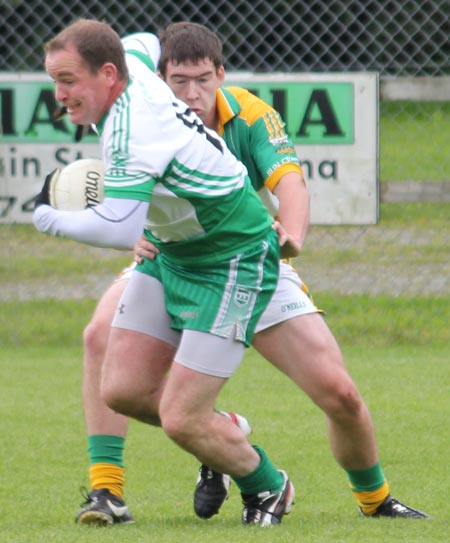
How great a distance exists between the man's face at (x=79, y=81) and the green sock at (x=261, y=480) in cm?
139

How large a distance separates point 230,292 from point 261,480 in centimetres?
71

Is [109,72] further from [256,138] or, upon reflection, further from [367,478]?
[367,478]

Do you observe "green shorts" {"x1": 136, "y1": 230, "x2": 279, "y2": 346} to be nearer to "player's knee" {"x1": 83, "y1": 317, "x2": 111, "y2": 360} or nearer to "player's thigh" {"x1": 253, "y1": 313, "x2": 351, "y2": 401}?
"player's thigh" {"x1": 253, "y1": 313, "x2": 351, "y2": 401}

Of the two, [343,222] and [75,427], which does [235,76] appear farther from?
[75,427]

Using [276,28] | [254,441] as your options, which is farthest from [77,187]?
[276,28]

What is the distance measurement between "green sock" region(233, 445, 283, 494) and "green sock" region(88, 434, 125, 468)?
0.49 meters

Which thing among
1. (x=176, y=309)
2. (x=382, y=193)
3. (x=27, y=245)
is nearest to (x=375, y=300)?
(x=382, y=193)

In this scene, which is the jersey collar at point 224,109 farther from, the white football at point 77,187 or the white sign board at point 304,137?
the white sign board at point 304,137

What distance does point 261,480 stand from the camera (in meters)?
4.65

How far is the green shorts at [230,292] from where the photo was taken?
14.5 ft

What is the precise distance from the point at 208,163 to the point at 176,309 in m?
0.56

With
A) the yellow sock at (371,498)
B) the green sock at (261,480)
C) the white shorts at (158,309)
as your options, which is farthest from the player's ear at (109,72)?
the yellow sock at (371,498)

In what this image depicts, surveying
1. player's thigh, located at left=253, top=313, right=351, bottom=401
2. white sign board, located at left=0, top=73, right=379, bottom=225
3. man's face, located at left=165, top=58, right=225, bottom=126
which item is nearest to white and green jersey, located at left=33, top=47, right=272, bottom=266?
man's face, located at left=165, top=58, right=225, bottom=126

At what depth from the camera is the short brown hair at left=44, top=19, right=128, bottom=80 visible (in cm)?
407
